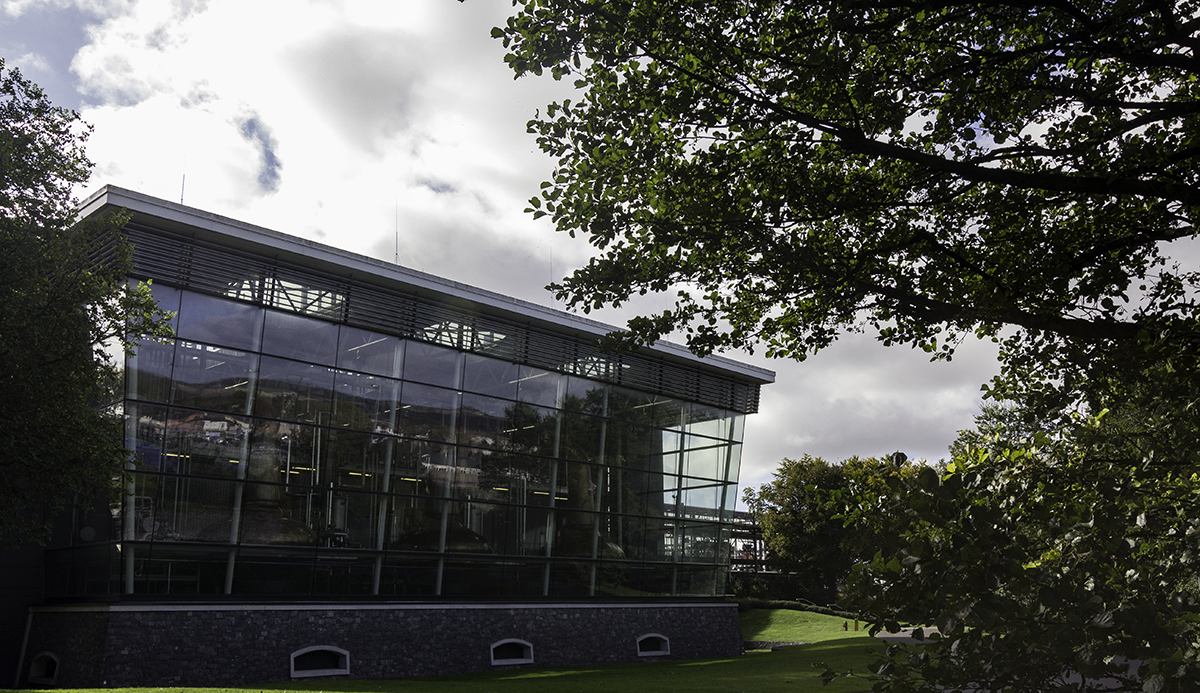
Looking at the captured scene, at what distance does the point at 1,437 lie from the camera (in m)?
13.9

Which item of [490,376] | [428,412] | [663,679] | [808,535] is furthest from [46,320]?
[808,535]

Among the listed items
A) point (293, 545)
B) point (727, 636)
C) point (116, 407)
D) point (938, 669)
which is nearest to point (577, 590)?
point (727, 636)

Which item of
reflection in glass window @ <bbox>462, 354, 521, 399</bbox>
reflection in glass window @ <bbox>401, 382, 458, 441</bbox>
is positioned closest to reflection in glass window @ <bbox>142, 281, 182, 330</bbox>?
reflection in glass window @ <bbox>401, 382, 458, 441</bbox>

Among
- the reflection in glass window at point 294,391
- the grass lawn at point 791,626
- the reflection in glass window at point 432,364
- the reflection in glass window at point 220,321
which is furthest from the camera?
the grass lawn at point 791,626

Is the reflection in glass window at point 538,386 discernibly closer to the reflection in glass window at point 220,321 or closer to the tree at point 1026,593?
the reflection in glass window at point 220,321

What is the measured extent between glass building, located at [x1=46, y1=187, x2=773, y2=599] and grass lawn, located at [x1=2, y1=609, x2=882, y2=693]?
269 centimetres

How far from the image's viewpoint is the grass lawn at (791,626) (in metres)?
38.3

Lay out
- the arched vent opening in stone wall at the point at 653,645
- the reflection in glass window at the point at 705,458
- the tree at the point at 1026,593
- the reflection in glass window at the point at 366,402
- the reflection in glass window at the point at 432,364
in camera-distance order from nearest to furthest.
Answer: the tree at the point at 1026,593 < the reflection in glass window at the point at 366,402 < the reflection in glass window at the point at 432,364 < the arched vent opening in stone wall at the point at 653,645 < the reflection in glass window at the point at 705,458

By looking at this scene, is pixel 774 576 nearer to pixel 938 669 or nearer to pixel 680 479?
pixel 680 479

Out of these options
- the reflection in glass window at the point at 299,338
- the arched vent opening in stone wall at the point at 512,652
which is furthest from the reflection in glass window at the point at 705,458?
the reflection in glass window at the point at 299,338

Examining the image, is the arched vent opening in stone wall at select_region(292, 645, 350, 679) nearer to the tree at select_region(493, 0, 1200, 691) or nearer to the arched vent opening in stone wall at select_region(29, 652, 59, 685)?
the arched vent opening in stone wall at select_region(29, 652, 59, 685)

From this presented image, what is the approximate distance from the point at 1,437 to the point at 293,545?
921 cm

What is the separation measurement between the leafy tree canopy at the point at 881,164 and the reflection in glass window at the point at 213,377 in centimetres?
1600

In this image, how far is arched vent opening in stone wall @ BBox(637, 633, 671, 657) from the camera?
29.4 meters
